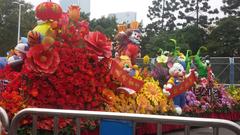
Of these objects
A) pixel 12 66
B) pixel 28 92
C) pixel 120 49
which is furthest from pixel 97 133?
A: pixel 120 49

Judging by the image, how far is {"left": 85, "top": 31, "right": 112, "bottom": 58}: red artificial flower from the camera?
6879 mm

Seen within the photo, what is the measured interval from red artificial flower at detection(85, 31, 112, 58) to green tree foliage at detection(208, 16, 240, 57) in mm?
27885

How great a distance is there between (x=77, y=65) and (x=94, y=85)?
444mm

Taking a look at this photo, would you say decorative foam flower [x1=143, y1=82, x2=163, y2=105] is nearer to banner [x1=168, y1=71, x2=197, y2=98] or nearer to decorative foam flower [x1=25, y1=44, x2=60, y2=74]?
banner [x1=168, y1=71, x2=197, y2=98]

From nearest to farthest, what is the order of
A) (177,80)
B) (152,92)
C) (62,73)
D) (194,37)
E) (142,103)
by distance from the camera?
(62,73) < (142,103) < (152,92) < (177,80) < (194,37)

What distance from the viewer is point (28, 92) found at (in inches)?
250

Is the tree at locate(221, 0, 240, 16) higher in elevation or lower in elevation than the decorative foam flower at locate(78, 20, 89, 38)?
higher

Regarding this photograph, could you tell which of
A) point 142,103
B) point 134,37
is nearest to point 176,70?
point 134,37

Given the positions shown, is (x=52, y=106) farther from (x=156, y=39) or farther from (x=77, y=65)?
(x=156, y=39)

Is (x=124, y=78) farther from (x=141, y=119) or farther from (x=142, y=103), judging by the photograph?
(x=141, y=119)

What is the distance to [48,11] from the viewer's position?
6883mm

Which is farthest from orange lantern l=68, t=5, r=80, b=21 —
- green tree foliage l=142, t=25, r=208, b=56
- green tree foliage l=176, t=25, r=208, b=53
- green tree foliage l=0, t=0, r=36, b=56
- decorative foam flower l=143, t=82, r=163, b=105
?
green tree foliage l=176, t=25, r=208, b=53

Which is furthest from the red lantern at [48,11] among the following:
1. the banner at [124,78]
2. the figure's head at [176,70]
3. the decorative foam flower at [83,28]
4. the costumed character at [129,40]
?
the figure's head at [176,70]

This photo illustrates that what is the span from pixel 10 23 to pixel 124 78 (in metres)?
31.0
